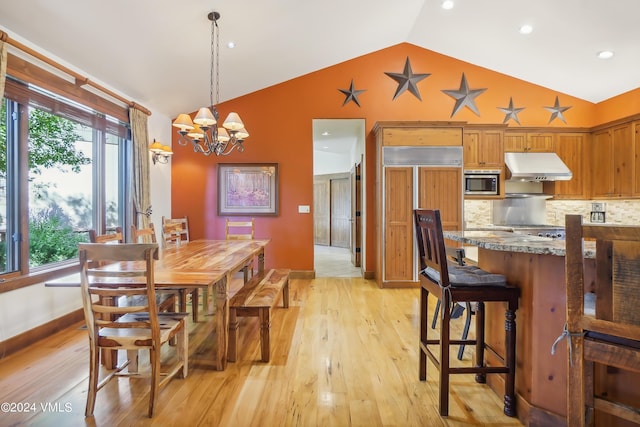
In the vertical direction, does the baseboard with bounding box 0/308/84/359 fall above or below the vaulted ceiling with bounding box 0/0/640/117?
below

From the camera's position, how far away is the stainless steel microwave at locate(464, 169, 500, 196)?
4.61 m

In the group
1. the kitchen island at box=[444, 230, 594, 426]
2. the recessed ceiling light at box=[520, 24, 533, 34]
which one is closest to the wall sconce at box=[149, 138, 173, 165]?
the kitchen island at box=[444, 230, 594, 426]

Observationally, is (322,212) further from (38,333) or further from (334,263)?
(38,333)

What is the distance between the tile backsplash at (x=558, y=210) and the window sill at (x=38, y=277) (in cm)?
484

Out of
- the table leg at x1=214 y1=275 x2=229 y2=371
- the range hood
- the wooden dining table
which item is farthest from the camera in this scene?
the range hood

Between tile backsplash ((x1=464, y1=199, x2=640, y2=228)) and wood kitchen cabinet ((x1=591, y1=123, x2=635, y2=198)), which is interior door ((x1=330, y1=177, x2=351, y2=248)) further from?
wood kitchen cabinet ((x1=591, y1=123, x2=635, y2=198))

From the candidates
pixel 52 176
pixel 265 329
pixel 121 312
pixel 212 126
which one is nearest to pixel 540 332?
pixel 265 329

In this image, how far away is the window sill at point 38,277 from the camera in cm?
245

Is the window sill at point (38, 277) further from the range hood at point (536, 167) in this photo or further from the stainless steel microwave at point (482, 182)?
the range hood at point (536, 167)

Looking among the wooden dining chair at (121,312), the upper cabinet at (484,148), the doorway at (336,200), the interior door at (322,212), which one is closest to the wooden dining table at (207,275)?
the wooden dining chair at (121,312)

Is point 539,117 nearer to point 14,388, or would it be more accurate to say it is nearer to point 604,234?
point 604,234

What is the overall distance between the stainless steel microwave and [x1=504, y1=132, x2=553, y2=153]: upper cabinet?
58 cm

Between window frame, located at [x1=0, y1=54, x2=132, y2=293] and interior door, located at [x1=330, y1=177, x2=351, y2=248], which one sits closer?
window frame, located at [x1=0, y1=54, x2=132, y2=293]

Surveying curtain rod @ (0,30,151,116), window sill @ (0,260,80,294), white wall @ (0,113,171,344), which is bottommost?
white wall @ (0,113,171,344)
